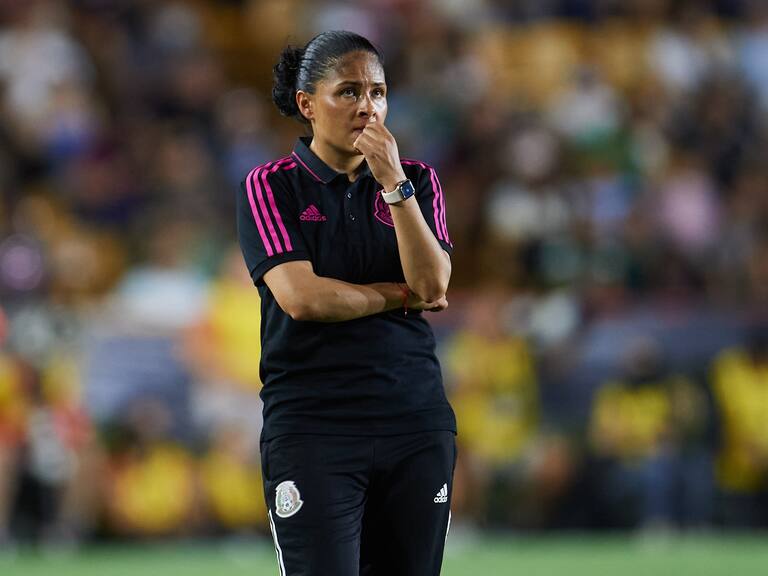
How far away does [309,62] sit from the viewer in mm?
4285

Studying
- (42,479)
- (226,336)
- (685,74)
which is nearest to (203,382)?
(226,336)

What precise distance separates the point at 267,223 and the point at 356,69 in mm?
505

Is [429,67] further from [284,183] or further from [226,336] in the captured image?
[284,183]

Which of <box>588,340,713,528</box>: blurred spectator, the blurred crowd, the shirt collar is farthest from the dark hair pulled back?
<box>588,340,713,528</box>: blurred spectator

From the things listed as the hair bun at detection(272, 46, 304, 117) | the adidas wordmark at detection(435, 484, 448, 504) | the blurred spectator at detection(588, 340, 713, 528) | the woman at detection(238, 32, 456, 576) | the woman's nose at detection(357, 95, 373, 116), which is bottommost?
the blurred spectator at detection(588, 340, 713, 528)

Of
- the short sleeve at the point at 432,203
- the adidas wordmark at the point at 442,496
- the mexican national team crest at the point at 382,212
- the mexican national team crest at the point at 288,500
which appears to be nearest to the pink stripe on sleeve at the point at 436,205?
the short sleeve at the point at 432,203

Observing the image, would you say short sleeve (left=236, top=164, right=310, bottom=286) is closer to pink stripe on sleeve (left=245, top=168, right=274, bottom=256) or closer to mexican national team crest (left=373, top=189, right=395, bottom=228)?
pink stripe on sleeve (left=245, top=168, right=274, bottom=256)

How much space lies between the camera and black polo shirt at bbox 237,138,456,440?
13.6 feet

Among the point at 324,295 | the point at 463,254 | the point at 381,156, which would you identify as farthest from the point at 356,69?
the point at 463,254

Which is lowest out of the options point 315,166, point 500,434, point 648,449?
point 648,449

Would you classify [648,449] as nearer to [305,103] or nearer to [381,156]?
[305,103]

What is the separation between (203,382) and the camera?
10664 mm

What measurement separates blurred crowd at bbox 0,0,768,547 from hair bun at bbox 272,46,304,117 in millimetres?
6243

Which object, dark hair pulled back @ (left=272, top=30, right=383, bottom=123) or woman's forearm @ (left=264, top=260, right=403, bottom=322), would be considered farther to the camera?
dark hair pulled back @ (left=272, top=30, right=383, bottom=123)
